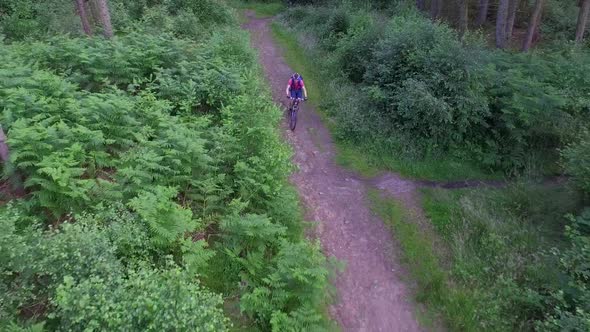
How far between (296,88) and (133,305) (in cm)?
1098

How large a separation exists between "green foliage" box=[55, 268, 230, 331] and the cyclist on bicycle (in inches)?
405

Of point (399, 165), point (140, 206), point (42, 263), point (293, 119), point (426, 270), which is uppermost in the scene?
point (42, 263)

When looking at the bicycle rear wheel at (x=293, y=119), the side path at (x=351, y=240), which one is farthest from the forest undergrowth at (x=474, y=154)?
the bicycle rear wheel at (x=293, y=119)

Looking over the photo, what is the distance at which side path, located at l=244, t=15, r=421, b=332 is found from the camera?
835cm

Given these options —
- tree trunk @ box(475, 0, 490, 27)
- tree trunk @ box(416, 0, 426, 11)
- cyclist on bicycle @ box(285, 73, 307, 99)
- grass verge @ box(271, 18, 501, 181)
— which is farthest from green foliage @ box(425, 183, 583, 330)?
tree trunk @ box(416, 0, 426, 11)

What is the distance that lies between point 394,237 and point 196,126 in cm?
603

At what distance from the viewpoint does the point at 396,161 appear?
46.2ft

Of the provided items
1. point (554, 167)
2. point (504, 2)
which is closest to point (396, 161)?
point (554, 167)

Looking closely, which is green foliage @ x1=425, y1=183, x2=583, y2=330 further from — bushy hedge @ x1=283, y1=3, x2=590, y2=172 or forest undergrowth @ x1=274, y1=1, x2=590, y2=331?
bushy hedge @ x1=283, y1=3, x2=590, y2=172

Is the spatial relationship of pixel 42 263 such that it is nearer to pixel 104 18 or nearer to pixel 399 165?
pixel 399 165

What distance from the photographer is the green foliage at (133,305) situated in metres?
4.68

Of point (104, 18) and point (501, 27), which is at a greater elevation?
A: point (104, 18)

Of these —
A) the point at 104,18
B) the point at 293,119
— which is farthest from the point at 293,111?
the point at 104,18

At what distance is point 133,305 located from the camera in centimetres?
485
